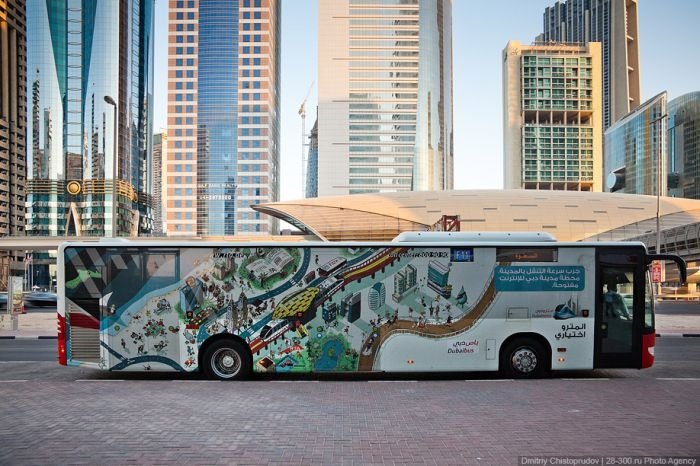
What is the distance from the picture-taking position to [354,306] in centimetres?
1159

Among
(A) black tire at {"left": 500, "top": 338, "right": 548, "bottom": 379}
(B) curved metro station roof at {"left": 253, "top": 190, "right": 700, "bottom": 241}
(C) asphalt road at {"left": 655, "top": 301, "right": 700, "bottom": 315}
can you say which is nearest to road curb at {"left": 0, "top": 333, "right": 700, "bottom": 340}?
(A) black tire at {"left": 500, "top": 338, "right": 548, "bottom": 379}

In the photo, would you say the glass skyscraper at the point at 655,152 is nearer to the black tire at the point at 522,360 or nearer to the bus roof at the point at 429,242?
the bus roof at the point at 429,242

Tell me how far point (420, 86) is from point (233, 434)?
174650mm

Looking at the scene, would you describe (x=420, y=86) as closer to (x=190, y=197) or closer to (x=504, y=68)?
(x=504, y=68)

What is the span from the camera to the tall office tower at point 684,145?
170000mm

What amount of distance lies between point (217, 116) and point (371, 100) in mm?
45951

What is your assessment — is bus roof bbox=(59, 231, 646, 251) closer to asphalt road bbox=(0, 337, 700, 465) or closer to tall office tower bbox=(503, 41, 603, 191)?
asphalt road bbox=(0, 337, 700, 465)

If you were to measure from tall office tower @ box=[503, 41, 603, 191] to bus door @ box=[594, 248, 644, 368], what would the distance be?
16665 cm

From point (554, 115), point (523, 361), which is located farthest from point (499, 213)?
point (554, 115)

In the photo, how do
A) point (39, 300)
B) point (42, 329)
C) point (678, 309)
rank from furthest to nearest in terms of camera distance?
point (39, 300)
point (678, 309)
point (42, 329)

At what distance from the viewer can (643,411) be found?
8.49 m

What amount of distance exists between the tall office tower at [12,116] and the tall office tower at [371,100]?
76.0m

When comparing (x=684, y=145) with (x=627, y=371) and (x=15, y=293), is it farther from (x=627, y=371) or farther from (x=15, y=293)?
(x=15, y=293)

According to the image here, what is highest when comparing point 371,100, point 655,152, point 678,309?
point 371,100
